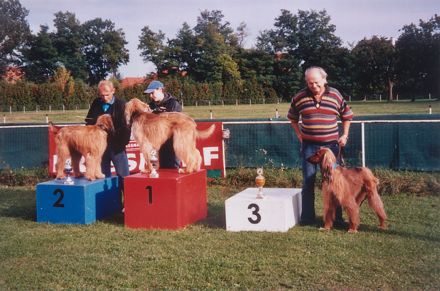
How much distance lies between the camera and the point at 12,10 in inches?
273

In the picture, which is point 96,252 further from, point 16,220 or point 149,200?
point 16,220

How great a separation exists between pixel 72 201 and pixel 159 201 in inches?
53.4

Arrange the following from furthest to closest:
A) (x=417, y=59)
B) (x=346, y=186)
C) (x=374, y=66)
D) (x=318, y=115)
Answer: (x=374, y=66) → (x=417, y=59) → (x=318, y=115) → (x=346, y=186)

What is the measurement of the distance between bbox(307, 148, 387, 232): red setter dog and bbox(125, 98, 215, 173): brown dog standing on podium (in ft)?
5.83

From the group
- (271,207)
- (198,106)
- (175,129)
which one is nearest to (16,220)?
(175,129)

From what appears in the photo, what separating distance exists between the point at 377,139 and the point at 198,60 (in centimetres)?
3007

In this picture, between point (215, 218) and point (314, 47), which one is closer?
point (215, 218)

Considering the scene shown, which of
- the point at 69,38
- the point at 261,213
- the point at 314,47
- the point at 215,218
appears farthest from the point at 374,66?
the point at 261,213

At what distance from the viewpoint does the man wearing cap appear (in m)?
7.26

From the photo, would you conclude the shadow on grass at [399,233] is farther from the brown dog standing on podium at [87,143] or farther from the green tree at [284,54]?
the green tree at [284,54]

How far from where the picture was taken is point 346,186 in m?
5.98

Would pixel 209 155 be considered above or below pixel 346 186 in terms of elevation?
above

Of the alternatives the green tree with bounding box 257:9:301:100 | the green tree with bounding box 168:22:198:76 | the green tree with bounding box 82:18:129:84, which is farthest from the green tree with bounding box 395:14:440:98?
the green tree with bounding box 82:18:129:84

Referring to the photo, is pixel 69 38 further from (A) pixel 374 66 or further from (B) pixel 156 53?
(A) pixel 374 66
